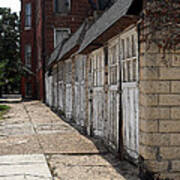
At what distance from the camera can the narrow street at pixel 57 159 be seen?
18.8 feet

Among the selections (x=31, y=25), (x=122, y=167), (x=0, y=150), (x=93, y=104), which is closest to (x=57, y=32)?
(x=31, y=25)

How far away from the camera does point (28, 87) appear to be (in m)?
33.5

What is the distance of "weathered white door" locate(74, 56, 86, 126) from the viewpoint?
11153 mm

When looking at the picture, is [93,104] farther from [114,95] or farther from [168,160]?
[168,160]

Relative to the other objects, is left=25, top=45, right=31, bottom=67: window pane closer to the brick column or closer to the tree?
the tree

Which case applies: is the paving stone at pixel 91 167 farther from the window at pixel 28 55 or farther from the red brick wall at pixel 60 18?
the window at pixel 28 55

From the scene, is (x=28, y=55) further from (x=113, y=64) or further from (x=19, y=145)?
(x=113, y=64)

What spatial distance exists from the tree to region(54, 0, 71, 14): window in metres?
7.71

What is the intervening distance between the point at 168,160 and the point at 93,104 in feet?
15.5

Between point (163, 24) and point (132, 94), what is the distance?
1.47 metres

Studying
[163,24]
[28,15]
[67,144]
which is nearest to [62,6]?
[28,15]

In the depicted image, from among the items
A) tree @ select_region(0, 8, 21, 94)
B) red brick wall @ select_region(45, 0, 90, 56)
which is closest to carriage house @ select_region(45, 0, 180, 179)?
red brick wall @ select_region(45, 0, 90, 56)

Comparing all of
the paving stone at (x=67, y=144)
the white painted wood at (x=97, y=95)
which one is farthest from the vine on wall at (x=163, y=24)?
the paving stone at (x=67, y=144)

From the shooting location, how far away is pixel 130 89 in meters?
6.30
